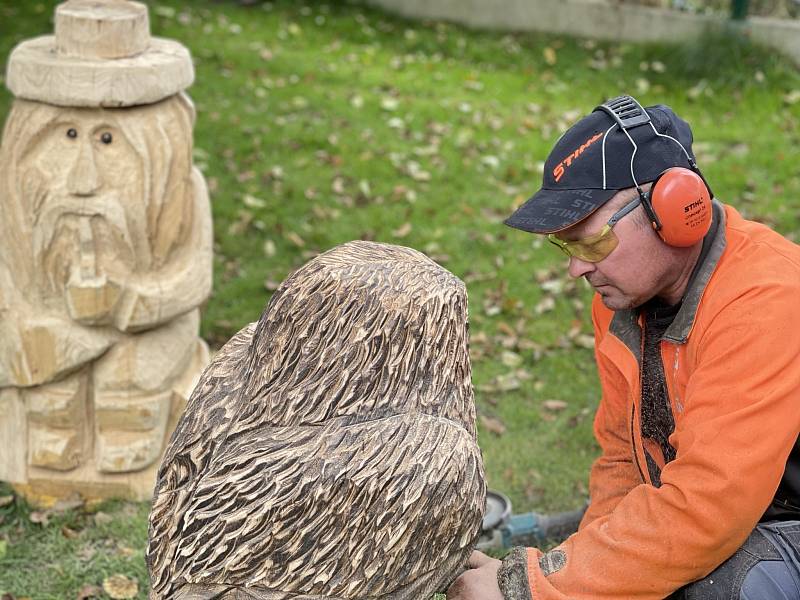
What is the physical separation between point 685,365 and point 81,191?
246 cm

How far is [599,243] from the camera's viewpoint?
2549 millimetres

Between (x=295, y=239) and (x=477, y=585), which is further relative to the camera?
(x=295, y=239)

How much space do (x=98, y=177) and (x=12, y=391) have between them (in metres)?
1.04

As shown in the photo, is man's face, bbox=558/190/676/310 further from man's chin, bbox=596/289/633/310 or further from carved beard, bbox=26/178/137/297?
carved beard, bbox=26/178/137/297

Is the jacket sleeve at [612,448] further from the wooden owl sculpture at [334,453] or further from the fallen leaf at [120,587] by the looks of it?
the fallen leaf at [120,587]

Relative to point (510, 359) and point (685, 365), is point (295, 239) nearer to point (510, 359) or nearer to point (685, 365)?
point (510, 359)

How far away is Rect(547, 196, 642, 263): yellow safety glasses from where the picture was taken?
8.25 feet

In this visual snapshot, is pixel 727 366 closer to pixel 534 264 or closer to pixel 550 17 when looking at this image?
pixel 534 264

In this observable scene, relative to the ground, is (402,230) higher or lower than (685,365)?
lower

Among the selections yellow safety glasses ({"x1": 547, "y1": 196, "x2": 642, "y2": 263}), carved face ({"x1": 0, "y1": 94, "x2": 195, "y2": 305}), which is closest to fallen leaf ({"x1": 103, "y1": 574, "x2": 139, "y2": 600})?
carved face ({"x1": 0, "y1": 94, "x2": 195, "y2": 305})

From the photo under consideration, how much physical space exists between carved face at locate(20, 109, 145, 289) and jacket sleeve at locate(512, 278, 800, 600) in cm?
233

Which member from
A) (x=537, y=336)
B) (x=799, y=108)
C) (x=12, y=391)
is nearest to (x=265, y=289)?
(x=537, y=336)

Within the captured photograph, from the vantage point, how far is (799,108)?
27.3 feet

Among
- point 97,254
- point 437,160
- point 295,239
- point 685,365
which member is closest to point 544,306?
point 295,239
